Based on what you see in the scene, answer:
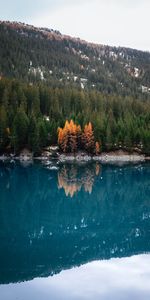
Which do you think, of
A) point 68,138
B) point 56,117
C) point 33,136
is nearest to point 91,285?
point 33,136

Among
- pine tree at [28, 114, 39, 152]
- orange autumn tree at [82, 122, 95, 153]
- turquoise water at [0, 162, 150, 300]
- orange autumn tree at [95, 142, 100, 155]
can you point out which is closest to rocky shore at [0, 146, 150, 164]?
orange autumn tree at [95, 142, 100, 155]

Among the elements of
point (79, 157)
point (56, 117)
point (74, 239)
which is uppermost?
point (56, 117)

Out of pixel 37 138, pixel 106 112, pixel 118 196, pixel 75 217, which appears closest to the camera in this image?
pixel 75 217

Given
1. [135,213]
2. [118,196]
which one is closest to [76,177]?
[118,196]

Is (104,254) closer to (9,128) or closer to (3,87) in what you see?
(9,128)

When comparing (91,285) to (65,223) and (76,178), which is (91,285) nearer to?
(65,223)

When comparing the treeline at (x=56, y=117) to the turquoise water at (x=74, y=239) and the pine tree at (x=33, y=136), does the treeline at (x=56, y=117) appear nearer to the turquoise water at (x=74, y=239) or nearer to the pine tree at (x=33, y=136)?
the pine tree at (x=33, y=136)
